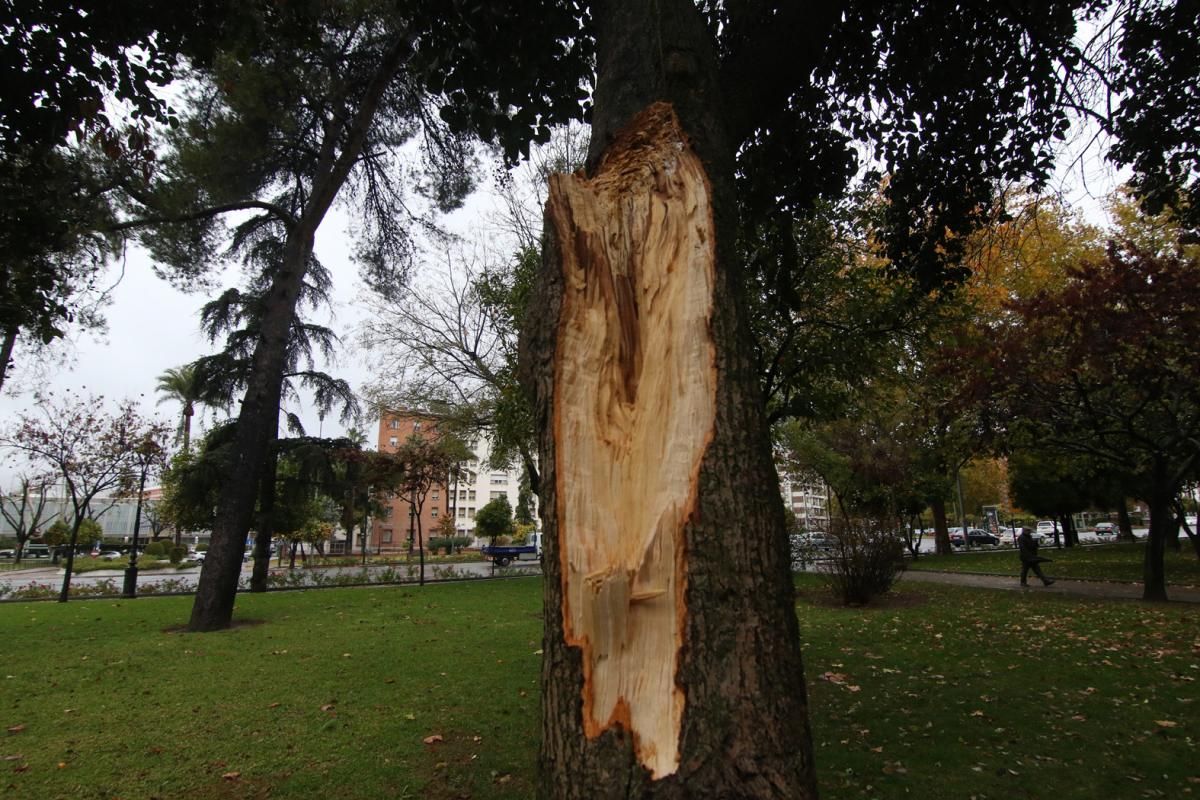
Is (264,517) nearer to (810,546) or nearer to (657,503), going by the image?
(810,546)

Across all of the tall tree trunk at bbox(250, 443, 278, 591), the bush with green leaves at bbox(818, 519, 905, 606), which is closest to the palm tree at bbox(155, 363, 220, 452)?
the tall tree trunk at bbox(250, 443, 278, 591)

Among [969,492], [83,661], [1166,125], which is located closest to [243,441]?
[83,661]

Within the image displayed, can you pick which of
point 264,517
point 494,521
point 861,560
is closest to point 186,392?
point 264,517

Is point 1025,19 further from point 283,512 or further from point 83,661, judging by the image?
point 283,512

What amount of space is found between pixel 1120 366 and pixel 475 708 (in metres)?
10.8

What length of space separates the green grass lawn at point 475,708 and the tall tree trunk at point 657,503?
2255 mm

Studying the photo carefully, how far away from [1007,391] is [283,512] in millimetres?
17666

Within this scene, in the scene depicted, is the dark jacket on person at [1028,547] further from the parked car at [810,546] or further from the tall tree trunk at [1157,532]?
the parked car at [810,546]

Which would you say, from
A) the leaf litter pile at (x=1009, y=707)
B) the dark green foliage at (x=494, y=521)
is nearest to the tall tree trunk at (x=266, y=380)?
the leaf litter pile at (x=1009, y=707)

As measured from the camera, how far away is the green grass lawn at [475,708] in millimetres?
3863

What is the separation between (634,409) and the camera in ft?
7.38

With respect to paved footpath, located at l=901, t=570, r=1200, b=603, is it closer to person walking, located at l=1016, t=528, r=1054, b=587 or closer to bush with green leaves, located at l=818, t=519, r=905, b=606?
person walking, located at l=1016, t=528, r=1054, b=587

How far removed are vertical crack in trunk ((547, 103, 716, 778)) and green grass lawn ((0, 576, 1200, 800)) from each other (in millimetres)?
2317

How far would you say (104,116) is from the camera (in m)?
5.10
